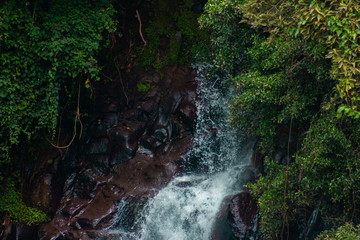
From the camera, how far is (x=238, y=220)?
275 inches

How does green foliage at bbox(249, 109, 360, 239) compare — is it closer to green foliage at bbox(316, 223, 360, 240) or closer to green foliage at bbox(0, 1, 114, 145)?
green foliage at bbox(316, 223, 360, 240)

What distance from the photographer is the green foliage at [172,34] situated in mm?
Answer: 9641

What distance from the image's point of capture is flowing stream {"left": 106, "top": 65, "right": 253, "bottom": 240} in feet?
24.5

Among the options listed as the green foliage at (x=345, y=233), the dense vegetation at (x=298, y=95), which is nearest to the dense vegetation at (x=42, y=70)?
the dense vegetation at (x=298, y=95)

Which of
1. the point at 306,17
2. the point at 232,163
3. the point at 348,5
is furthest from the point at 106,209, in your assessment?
the point at 348,5

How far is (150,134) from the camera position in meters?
9.05

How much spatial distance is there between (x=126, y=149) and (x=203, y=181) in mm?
2361

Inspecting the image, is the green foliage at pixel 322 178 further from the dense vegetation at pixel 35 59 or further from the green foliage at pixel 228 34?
the dense vegetation at pixel 35 59

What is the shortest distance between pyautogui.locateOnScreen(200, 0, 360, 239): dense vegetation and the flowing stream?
1.52 meters

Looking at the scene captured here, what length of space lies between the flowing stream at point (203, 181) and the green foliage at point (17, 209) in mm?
2093

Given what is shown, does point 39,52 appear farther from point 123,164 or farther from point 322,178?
point 322,178

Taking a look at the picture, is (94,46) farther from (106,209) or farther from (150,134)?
(106,209)

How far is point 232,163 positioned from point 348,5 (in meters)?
5.15

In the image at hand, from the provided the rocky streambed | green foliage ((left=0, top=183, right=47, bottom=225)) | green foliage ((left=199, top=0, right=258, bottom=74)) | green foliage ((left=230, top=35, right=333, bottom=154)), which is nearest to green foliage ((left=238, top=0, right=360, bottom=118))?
green foliage ((left=230, top=35, right=333, bottom=154))
